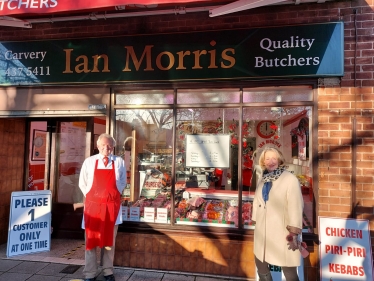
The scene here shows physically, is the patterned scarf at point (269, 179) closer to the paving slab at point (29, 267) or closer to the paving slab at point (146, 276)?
the paving slab at point (146, 276)

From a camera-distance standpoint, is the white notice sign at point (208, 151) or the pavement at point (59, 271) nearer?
the pavement at point (59, 271)

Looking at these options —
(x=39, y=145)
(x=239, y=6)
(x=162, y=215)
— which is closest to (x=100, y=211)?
(x=162, y=215)

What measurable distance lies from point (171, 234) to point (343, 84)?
3.25m

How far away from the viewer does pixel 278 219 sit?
2.78 m

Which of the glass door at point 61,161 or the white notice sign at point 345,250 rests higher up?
the glass door at point 61,161

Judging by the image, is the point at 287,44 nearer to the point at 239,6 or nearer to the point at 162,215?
the point at 239,6

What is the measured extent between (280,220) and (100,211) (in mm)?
2208

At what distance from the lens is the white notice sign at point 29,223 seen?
14.5ft

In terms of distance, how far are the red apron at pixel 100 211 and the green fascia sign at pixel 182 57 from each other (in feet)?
5.42

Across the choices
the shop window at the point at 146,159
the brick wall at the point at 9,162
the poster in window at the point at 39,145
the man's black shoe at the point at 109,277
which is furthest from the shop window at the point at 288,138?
the brick wall at the point at 9,162

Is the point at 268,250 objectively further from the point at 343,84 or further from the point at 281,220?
the point at 343,84

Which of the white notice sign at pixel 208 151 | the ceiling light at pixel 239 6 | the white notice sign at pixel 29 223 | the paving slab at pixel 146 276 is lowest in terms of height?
the paving slab at pixel 146 276

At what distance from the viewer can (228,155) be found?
Result: 13.9 feet

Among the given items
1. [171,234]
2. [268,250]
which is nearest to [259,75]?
[268,250]
